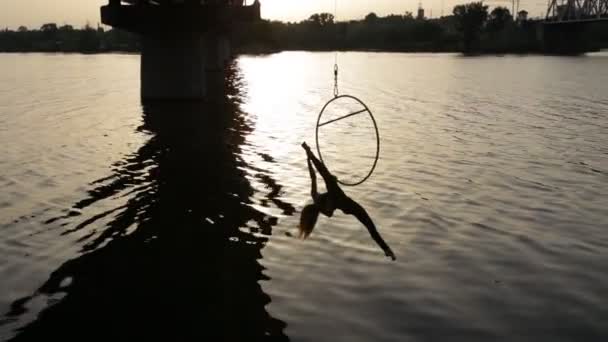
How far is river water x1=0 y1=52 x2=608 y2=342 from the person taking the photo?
12.0m

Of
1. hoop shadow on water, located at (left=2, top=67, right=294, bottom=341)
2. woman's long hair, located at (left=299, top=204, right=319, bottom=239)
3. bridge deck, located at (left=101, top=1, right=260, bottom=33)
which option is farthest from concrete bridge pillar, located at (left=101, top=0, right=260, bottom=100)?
woman's long hair, located at (left=299, top=204, right=319, bottom=239)

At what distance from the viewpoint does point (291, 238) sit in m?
17.1

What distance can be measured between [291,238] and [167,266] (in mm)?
3851

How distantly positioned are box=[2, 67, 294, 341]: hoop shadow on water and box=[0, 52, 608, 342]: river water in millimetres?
55

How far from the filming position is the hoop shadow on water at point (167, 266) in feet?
37.9

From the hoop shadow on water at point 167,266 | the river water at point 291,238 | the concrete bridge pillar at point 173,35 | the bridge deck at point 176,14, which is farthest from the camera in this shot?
the concrete bridge pillar at point 173,35

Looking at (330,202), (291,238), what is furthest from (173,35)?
(330,202)

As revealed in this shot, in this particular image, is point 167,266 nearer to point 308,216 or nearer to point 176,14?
point 308,216

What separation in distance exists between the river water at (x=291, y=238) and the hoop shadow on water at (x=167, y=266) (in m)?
0.06

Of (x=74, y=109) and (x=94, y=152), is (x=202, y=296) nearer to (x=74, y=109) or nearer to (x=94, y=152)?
(x=94, y=152)

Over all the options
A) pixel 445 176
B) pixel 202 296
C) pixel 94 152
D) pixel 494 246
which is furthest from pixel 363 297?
pixel 94 152

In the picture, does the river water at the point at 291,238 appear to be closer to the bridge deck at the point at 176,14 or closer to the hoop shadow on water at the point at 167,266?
the hoop shadow on water at the point at 167,266

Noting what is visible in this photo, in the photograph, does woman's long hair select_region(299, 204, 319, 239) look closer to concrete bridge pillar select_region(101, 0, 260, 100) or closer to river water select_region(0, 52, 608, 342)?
river water select_region(0, 52, 608, 342)

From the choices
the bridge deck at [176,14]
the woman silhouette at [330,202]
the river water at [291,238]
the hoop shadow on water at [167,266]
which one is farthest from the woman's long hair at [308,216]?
the bridge deck at [176,14]
